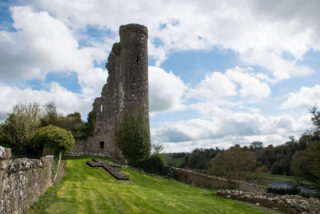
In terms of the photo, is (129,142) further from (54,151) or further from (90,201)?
(90,201)

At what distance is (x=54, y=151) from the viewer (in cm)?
1681

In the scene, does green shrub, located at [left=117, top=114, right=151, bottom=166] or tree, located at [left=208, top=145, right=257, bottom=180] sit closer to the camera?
green shrub, located at [left=117, top=114, right=151, bottom=166]

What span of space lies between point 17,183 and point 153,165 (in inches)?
758

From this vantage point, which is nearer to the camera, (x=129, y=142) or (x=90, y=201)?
(x=90, y=201)

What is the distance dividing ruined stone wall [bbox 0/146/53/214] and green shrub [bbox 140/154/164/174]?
1650 cm

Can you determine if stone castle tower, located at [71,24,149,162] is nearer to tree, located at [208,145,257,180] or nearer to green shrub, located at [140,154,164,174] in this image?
green shrub, located at [140,154,164,174]

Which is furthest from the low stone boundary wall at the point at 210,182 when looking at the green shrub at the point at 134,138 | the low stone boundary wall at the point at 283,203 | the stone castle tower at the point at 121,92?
the low stone boundary wall at the point at 283,203

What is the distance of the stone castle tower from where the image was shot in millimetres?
27953

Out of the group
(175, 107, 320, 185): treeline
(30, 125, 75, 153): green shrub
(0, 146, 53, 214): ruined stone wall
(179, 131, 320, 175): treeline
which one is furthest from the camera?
(179, 131, 320, 175): treeline

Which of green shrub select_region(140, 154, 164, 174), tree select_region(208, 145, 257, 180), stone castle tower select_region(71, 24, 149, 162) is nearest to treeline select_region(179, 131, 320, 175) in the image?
tree select_region(208, 145, 257, 180)

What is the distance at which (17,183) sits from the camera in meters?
6.35

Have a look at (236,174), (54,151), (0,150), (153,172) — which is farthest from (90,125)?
(0,150)

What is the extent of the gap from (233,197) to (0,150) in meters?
15.4

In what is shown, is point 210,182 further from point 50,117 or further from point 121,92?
point 50,117
